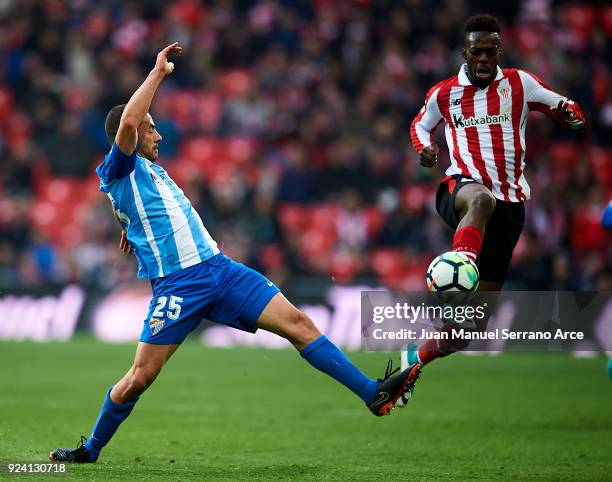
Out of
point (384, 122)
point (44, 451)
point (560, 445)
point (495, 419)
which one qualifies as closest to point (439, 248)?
point (384, 122)

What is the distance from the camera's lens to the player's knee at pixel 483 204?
7375mm

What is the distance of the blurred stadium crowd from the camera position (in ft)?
57.2

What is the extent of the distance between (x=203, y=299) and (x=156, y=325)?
12.8 inches

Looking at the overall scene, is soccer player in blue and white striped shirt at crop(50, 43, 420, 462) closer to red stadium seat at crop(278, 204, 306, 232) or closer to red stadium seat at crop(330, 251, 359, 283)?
red stadium seat at crop(330, 251, 359, 283)

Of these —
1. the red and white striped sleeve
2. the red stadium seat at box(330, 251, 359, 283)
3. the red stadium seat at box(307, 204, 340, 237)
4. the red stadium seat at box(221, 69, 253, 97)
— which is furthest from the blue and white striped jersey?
the red stadium seat at box(221, 69, 253, 97)

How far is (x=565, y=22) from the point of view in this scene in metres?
21.5

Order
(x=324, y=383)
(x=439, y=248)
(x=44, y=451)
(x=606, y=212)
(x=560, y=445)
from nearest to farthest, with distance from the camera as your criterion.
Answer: (x=44, y=451) → (x=560, y=445) → (x=606, y=212) → (x=324, y=383) → (x=439, y=248)

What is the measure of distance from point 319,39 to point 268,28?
37.5 inches

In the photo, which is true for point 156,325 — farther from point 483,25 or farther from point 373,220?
point 373,220

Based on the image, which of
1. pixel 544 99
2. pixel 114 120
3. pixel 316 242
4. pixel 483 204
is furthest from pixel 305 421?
pixel 316 242

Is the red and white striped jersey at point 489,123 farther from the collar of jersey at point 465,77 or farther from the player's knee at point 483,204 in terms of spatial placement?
the player's knee at point 483,204

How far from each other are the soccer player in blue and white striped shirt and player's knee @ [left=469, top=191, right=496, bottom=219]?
3.72 ft

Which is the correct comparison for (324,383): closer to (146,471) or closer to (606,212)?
(606,212)

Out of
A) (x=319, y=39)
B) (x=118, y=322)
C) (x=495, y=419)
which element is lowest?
(x=495, y=419)
